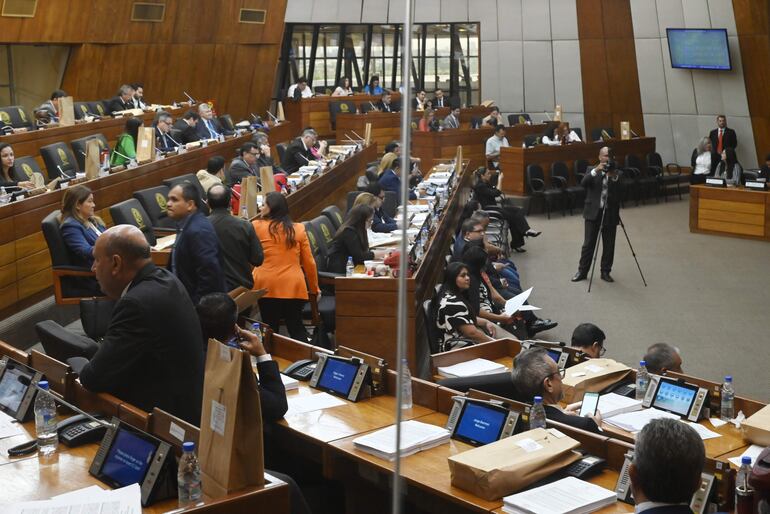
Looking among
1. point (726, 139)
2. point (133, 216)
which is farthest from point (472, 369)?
point (726, 139)

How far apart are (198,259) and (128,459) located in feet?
6.15

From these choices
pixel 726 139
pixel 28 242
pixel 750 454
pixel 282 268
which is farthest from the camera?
pixel 726 139

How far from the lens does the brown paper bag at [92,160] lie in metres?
6.52

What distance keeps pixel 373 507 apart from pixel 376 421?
28 centimetres

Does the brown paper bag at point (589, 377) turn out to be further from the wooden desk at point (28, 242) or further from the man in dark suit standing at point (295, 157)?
the man in dark suit standing at point (295, 157)

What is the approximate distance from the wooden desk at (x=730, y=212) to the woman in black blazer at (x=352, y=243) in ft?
20.7

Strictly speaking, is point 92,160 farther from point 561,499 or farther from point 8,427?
point 561,499

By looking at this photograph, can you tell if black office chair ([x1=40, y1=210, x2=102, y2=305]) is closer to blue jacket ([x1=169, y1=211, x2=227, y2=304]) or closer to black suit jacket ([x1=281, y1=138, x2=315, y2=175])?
blue jacket ([x1=169, y1=211, x2=227, y2=304])

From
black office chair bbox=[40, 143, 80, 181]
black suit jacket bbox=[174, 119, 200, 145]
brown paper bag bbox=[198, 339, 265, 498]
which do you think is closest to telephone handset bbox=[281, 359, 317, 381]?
brown paper bag bbox=[198, 339, 265, 498]

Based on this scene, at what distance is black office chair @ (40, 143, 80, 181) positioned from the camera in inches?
296

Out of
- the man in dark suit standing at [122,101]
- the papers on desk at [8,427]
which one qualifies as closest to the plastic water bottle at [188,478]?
the papers on desk at [8,427]

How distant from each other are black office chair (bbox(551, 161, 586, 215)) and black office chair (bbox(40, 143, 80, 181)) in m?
6.48

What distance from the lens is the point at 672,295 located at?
28.3 ft

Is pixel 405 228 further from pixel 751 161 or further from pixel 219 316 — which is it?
pixel 751 161
